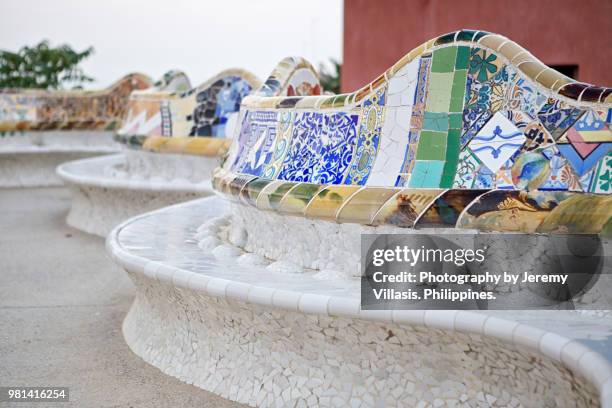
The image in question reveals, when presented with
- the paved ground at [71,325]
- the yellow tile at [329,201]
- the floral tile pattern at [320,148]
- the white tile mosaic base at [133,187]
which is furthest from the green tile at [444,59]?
the white tile mosaic base at [133,187]

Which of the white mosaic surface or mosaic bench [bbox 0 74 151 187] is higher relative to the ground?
the white mosaic surface

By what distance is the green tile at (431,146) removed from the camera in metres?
3.95

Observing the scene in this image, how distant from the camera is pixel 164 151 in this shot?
8.49m

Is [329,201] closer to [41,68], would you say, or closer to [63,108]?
[63,108]

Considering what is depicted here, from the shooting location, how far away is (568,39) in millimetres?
6828

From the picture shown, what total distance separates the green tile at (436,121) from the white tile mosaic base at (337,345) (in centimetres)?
76

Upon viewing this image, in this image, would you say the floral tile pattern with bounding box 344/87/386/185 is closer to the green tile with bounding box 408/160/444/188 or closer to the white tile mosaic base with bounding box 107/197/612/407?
the green tile with bounding box 408/160/444/188

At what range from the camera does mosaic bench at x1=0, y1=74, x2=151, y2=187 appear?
40.3 ft

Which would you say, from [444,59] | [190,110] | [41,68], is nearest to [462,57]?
[444,59]

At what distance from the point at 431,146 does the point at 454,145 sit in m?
0.11

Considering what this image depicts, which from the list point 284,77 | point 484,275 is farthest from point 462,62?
point 284,77

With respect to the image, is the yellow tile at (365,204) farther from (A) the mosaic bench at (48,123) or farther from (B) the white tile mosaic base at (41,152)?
(B) the white tile mosaic base at (41,152)

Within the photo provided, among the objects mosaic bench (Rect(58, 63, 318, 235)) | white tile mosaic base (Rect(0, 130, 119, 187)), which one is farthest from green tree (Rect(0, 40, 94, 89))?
mosaic bench (Rect(58, 63, 318, 235))

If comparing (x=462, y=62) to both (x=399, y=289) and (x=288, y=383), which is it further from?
(x=288, y=383)
